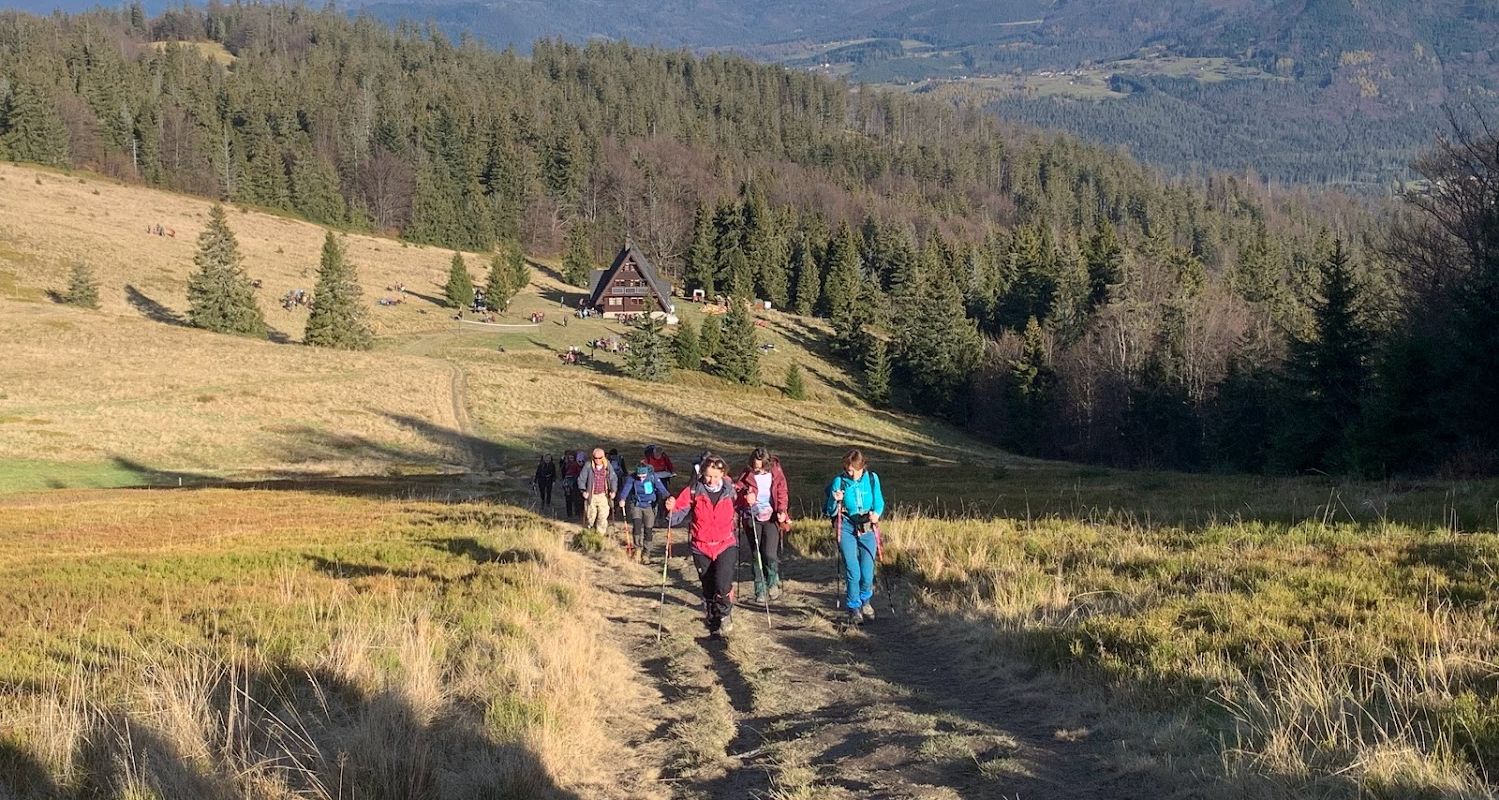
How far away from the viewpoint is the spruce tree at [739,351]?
84562 millimetres

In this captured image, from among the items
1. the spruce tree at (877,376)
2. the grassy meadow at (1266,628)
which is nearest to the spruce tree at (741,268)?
the spruce tree at (877,376)

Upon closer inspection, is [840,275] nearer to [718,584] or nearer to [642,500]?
[642,500]

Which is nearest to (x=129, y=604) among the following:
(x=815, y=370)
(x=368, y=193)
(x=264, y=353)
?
(x=264, y=353)

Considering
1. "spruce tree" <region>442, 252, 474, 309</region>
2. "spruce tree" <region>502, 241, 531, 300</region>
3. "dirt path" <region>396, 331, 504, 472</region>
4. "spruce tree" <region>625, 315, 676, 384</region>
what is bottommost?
"dirt path" <region>396, 331, 504, 472</region>

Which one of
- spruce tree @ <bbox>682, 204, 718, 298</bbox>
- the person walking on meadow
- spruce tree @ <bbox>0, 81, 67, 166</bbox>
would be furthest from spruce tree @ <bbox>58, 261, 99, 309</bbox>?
spruce tree @ <bbox>0, 81, 67, 166</bbox>

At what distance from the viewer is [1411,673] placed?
6746 millimetres

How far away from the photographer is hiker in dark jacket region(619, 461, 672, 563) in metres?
18.8

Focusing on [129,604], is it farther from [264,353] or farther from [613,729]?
[264,353]

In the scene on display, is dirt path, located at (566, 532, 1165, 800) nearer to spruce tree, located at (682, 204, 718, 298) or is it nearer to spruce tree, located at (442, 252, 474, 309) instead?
spruce tree, located at (442, 252, 474, 309)

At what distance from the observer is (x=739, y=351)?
84.8 metres

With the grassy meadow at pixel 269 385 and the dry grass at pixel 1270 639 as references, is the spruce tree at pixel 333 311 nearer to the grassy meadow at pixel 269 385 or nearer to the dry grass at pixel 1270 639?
the grassy meadow at pixel 269 385

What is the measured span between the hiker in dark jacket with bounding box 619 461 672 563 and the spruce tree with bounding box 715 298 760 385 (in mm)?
65427

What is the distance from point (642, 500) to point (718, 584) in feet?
25.0

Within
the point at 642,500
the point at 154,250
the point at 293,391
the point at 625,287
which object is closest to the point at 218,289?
the point at 293,391
